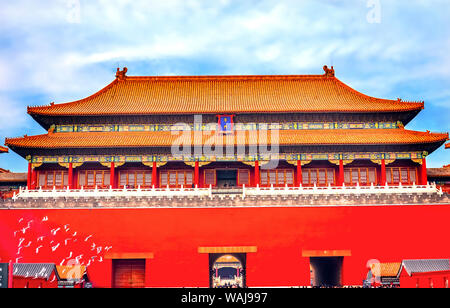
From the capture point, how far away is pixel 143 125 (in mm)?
28219

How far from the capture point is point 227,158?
86.6 feet

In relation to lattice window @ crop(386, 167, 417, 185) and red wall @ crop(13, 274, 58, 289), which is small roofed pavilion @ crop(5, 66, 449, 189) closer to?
lattice window @ crop(386, 167, 417, 185)

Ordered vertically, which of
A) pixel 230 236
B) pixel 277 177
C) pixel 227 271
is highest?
pixel 277 177

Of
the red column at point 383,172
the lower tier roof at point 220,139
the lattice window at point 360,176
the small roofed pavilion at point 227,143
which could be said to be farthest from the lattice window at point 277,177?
the red column at point 383,172

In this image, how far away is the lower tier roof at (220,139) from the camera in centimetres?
2597

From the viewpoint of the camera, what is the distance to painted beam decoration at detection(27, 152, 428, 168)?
26391mm

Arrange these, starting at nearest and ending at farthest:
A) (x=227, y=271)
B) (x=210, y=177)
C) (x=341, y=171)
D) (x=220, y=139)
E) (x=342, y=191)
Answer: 1. (x=342, y=191)
2. (x=341, y=171)
3. (x=220, y=139)
4. (x=210, y=177)
5. (x=227, y=271)

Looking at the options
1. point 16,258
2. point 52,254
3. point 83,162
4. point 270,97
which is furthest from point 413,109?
point 16,258

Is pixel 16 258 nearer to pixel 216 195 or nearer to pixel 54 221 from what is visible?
pixel 54 221

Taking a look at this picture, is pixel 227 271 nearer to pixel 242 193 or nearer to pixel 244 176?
pixel 244 176

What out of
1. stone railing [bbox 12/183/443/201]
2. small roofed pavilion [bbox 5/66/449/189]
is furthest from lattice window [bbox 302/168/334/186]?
stone railing [bbox 12/183/443/201]

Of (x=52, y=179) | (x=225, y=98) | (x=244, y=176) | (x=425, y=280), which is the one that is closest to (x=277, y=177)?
(x=244, y=176)

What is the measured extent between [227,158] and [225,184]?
2.11 m

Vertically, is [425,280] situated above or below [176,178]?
below
